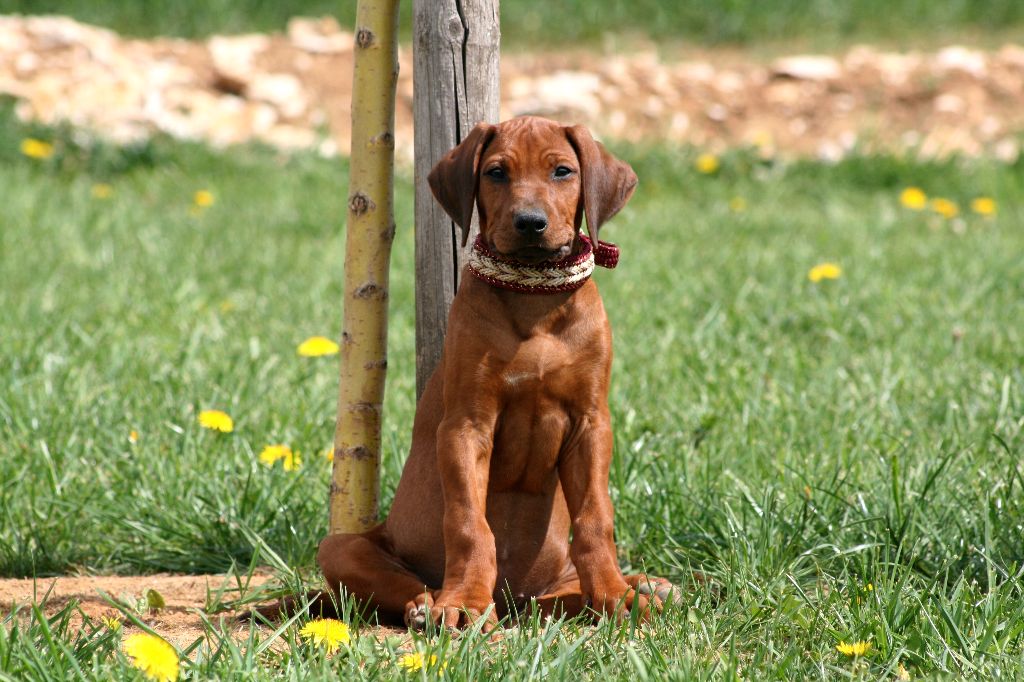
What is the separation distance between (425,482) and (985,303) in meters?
3.60

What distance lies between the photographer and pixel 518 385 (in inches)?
103

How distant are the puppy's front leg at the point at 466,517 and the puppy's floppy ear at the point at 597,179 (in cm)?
51

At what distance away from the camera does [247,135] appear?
32.6 feet

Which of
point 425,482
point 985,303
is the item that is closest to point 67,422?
point 425,482

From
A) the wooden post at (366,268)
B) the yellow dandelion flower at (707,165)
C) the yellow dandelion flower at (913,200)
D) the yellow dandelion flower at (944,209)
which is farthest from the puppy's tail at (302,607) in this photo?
the yellow dandelion flower at (707,165)

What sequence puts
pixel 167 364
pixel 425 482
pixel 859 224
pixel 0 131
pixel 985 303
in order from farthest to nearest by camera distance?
pixel 0 131, pixel 859 224, pixel 985 303, pixel 167 364, pixel 425 482

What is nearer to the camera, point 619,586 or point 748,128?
point 619,586

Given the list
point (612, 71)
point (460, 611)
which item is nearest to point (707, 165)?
point (612, 71)

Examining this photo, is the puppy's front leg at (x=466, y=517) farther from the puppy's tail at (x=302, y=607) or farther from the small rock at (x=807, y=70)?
the small rock at (x=807, y=70)

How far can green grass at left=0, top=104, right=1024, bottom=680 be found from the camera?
2428mm

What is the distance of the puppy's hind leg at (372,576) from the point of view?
2.67m

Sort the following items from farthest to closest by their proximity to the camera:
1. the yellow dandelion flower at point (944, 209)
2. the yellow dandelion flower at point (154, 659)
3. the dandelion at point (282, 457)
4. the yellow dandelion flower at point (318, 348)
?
the yellow dandelion flower at point (944, 209) < the yellow dandelion flower at point (318, 348) < the dandelion at point (282, 457) < the yellow dandelion flower at point (154, 659)

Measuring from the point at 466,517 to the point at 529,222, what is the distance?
627 millimetres

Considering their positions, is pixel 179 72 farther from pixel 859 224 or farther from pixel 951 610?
pixel 951 610
